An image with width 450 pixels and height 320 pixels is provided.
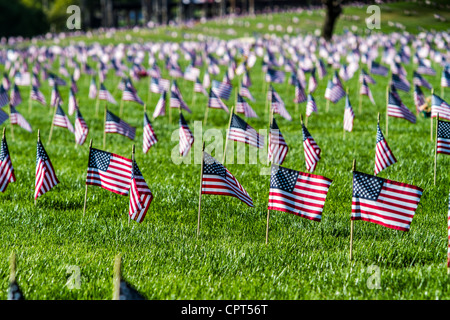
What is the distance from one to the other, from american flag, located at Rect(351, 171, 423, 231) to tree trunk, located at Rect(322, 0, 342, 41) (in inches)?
1349

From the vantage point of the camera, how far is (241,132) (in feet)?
33.4

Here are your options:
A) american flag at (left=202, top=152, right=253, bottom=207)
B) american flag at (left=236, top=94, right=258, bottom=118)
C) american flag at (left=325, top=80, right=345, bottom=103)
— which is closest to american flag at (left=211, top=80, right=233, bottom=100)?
american flag at (left=325, top=80, right=345, bottom=103)

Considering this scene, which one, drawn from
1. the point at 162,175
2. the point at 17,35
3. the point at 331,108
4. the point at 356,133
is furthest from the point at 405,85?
the point at 17,35

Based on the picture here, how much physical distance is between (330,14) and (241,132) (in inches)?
1296

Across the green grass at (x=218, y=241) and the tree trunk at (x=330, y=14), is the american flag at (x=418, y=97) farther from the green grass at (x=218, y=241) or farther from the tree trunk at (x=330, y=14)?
the tree trunk at (x=330, y=14)

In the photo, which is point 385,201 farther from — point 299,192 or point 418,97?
point 418,97

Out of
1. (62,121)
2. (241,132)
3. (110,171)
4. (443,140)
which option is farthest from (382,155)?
(62,121)

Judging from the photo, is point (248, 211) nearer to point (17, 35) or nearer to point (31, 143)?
point (31, 143)

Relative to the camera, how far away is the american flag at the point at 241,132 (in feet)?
33.2

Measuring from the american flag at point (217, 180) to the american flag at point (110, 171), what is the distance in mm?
1160

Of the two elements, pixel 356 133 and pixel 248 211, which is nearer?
pixel 248 211

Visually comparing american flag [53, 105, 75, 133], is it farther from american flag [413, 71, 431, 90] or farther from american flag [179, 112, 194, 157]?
american flag [413, 71, 431, 90]

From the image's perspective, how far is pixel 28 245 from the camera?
7301 millimetres
